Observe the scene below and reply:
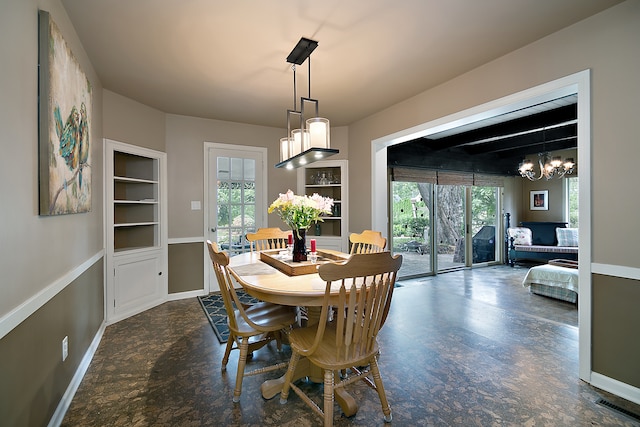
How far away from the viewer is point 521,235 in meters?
6.63

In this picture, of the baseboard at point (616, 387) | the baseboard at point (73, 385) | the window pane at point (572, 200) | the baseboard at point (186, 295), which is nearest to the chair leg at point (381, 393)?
the baseboard at point (616, 387)

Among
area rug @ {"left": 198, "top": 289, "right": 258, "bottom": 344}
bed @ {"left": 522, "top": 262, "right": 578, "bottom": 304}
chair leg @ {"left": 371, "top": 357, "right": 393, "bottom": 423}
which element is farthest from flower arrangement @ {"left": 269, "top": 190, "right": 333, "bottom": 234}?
bed @ {"left": 522, "top": 262, "right": 578, "bottom": 304}

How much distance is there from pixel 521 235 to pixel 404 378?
5.88 metres

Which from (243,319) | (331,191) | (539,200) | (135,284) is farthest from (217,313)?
(539,200)

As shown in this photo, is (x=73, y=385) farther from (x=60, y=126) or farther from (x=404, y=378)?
(x=404, y=378)

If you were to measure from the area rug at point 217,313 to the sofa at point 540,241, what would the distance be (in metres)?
5.87

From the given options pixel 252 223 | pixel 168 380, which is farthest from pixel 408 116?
pixel 168 380

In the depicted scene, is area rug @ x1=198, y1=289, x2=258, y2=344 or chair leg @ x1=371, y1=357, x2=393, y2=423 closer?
chair leg @ x1=371, y1=357, x2=393, y2=423

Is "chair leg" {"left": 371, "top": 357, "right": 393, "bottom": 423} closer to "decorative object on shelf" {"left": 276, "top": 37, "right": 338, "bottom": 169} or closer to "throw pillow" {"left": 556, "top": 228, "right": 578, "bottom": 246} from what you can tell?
"decorative object on shelf" {"left": 276, "top": 37, "right": 338, "bottom": 169}

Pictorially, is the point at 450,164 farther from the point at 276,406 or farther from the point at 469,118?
the point at 276,406

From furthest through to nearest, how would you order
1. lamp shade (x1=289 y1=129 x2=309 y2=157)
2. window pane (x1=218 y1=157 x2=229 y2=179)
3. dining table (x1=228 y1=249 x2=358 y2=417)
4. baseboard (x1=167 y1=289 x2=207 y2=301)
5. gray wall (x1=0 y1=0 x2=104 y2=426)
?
window pane (x1=218 y1=157 x2=229 y2=179) → baseboard (x1=167 y1=289 x2=207 y2=301) → lamp shade (x1=289 y1=129 x2=309 y2=157) → dining table (x1=228 y1=249 x2=358 y2=417) → gray wall (x1=0 y1=0 x2=104 y2=426)

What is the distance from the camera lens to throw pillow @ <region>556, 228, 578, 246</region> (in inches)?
245

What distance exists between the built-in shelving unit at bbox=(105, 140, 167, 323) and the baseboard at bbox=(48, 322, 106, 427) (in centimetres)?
72

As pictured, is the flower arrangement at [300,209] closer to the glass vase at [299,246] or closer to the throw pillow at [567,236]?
the glass vase at [299,246]
